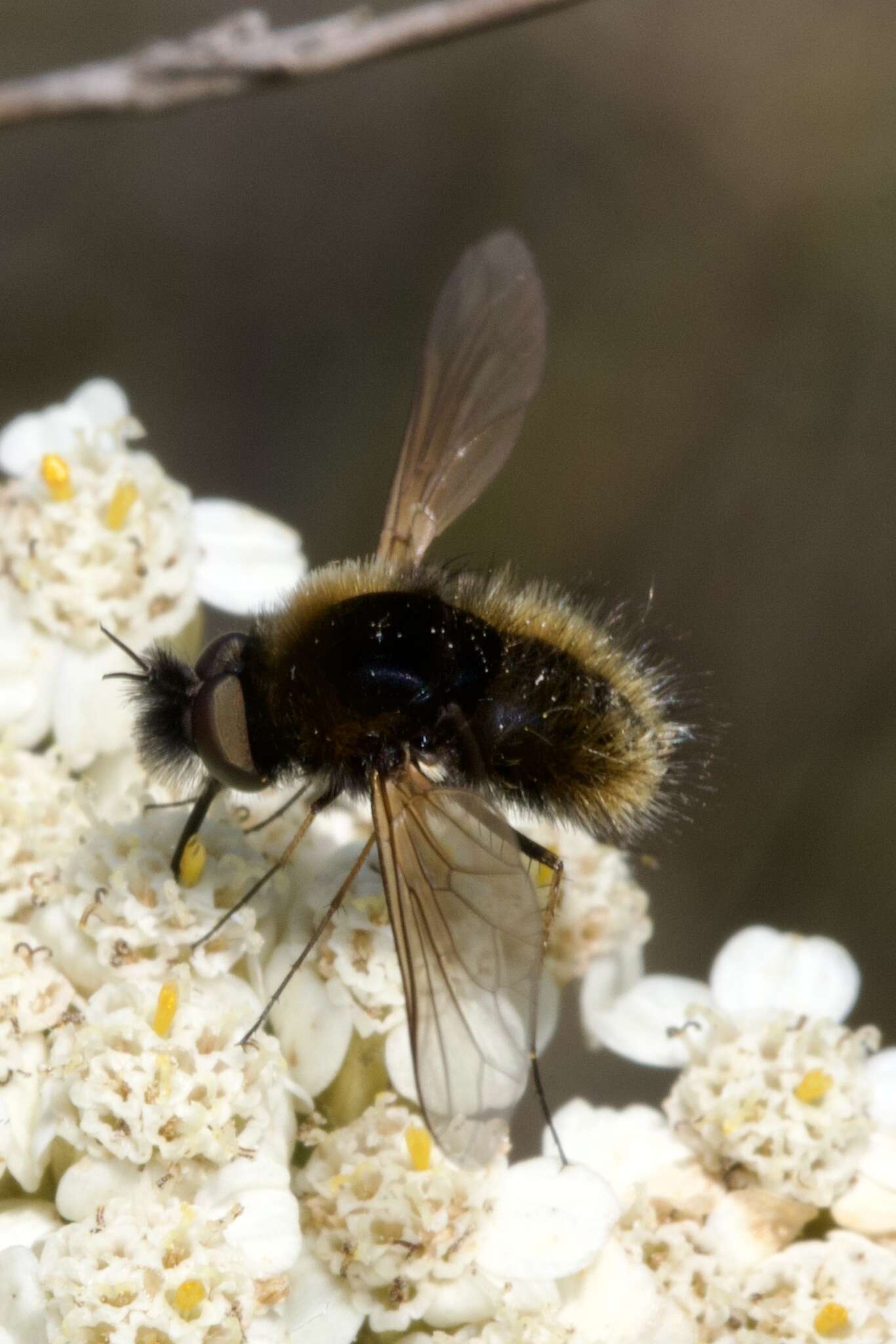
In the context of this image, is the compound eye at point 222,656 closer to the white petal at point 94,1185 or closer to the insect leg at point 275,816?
the insect leg at point 275,816

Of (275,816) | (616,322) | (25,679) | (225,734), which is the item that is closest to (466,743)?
(225,734)

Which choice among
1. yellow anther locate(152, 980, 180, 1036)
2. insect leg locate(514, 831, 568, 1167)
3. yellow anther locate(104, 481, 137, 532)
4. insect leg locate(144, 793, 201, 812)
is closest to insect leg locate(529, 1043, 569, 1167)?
insect leg locate(514, 831, 568, 1167)

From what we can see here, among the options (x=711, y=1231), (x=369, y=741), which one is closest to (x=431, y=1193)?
(x=711, y=1231)

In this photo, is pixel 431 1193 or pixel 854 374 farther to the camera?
pixel 854 374

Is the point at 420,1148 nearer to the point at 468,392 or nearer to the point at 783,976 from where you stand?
the point at 783,976

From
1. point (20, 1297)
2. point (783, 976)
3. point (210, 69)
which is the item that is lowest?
point (20, 1297)

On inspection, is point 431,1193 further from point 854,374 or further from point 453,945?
point 854,374

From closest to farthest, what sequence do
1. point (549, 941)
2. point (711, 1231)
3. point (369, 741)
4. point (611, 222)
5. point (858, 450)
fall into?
1. point (369, 741)
2. point (711, 1231)
3. point (549, 941)
4. point (858, 450)
5. point (611, 222)
